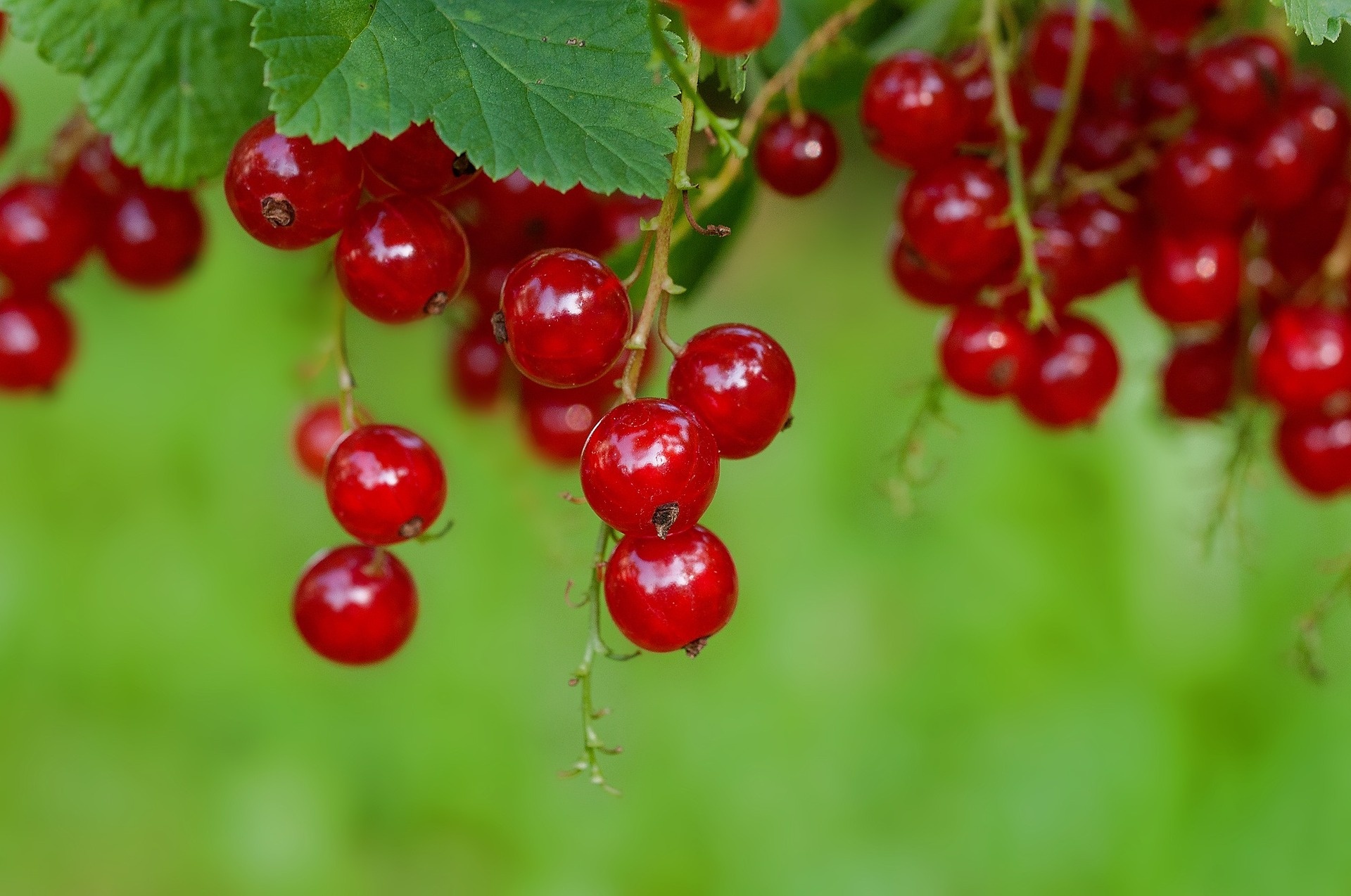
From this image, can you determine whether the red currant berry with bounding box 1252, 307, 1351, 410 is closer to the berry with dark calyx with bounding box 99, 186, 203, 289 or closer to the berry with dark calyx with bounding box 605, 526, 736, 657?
the berry with dark calyx with bounding box 605, 526, 736, 657

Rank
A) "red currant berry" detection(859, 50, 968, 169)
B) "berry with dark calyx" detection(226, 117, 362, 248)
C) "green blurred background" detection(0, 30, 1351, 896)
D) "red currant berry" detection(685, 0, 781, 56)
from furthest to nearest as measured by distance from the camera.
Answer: "green blurred background" detection(0, 30, 1351, 896) → "red currant berry" detection(859, 50, 968, 169) → "berry with dark calyx" detection(226, 117, 362, 248) → "red currant berry" detection(685, 0, 781, 56)

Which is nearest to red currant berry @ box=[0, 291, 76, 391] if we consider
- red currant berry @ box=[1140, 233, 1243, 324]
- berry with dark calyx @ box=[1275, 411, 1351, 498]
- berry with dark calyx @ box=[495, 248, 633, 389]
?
berry with dark calyx @ box=[495, 248, 633, 389]

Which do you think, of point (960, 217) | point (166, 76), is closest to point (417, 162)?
point (166, 76)

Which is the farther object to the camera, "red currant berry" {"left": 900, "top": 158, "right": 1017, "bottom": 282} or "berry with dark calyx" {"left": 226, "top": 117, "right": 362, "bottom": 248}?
"red currant berry" {"left": 900, "top": 158, "right": 1017, "bottom": 282}

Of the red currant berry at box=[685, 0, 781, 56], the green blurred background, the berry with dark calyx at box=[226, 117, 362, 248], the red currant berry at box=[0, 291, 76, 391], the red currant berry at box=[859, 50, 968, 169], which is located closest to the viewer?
the red currant berry at box=[685, 0, 781, 56]

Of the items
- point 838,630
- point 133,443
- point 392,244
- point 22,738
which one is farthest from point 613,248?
point 22,738

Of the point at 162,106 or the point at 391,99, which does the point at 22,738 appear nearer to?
the point at 162,106

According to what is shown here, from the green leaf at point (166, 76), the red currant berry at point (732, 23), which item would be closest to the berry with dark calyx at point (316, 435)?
the green leaf at point (166, 76)

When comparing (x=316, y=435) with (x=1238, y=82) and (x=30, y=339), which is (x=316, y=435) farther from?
(x=1238, y=82)
